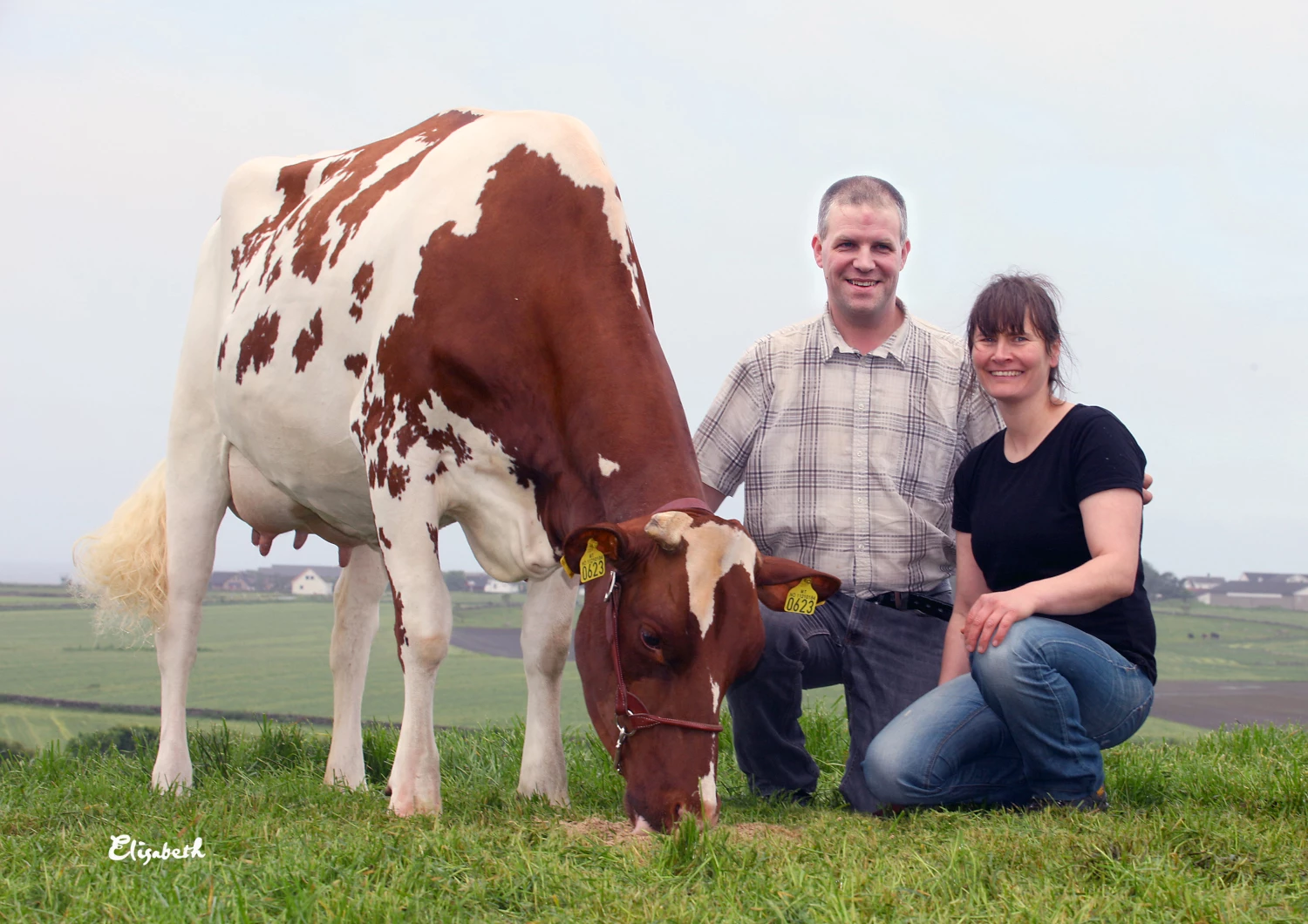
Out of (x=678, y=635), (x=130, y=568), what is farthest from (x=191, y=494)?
(x=678, y=635)

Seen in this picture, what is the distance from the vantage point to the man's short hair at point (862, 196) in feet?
17.5

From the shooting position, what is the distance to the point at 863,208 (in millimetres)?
5285

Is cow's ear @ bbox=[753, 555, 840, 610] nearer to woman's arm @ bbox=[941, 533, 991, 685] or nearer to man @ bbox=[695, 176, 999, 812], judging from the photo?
woman's arm @ bbox=[941, 533, 991, 685]

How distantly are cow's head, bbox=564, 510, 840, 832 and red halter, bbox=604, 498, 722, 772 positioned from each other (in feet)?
0.06

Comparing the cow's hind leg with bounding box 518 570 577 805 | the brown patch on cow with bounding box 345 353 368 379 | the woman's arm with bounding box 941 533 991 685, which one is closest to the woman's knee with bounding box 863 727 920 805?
the woman's arm with bounding box 941 533 991 685

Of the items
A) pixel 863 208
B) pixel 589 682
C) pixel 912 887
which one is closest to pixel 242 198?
pixel 863 208

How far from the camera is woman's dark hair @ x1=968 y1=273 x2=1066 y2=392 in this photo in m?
4.45

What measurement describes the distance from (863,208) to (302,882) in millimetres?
3701

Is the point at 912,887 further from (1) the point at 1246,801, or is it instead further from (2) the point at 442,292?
(2) the point at 442,292

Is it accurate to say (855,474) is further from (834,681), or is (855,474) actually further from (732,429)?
(834,681)

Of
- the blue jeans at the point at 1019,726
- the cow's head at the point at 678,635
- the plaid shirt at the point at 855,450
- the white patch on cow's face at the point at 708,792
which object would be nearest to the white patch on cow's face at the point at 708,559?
the cow's head at the point at 678,635

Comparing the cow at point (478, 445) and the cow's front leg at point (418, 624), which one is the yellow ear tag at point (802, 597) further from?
the cow's front leg at point (418, 624)

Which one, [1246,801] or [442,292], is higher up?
[442,292]

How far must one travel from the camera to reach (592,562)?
375 centimetres
